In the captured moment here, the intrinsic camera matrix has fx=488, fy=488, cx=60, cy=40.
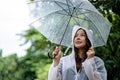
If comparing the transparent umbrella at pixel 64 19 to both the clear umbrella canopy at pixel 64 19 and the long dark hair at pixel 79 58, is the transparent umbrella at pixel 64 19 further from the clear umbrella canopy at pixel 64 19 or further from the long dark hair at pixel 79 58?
the long dark hair at pixel 79 58

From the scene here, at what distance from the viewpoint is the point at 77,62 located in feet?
12.9

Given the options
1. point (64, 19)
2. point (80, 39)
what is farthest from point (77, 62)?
point (64, 19)

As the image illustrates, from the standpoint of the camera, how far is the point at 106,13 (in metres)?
6.10

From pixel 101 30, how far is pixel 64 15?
1.25 ft

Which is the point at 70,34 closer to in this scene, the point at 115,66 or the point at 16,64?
the point at 115,66

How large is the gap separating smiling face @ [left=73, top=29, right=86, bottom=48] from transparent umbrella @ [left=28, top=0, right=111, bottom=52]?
1.15 feet

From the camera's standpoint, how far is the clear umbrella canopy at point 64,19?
14.2ft

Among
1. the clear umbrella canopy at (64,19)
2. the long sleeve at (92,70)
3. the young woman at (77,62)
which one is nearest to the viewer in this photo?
the long sleeve at (92,70)

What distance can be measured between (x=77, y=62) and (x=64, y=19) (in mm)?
567

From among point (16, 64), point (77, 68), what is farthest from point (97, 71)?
point (16, 64)

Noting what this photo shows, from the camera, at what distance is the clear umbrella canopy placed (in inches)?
170

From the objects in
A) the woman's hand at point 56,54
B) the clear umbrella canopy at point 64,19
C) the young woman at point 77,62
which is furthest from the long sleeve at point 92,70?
the clear umbrella canopy at point 64,19

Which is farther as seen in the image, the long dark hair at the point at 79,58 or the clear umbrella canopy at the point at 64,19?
the clear umbrella canopy at the point at 64,19

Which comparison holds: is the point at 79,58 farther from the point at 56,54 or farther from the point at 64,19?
the point at 64,19
